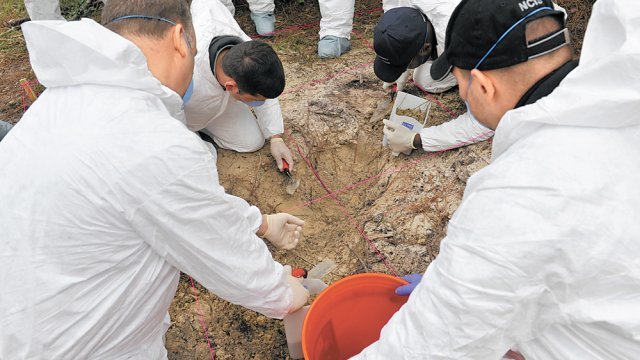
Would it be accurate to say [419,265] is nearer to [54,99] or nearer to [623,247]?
[623,247]

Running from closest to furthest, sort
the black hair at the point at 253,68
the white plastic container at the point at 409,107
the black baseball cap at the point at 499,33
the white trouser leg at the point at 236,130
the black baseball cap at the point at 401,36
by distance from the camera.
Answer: the black baseball cap at the point at 499,33
the black hair at the point at 253,68
the black baseball cap at the point at 401,36
the white plastic container at the point at 409,107
the white trouser leg at the point at 236,130

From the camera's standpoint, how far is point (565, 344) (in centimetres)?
94

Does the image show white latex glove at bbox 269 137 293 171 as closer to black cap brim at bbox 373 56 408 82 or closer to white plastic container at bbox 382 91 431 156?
white plastic container at bbox 382 91 431 156

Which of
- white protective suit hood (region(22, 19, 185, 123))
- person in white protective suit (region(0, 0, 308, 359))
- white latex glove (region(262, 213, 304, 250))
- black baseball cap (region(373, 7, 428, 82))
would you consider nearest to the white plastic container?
black baseball cap (region(373, 7, 428, 82))

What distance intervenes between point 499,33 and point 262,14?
334 centimetres

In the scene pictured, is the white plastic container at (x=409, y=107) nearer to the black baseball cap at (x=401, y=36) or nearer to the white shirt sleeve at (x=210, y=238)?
the black baseball cap at (x=401, y=36)

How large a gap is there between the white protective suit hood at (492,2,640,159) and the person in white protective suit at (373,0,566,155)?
1.48 meters

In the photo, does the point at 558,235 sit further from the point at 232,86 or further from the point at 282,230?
the point at 232,86

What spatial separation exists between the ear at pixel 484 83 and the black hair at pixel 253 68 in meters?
1.25

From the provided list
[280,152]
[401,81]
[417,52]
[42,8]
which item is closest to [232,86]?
[280,152]

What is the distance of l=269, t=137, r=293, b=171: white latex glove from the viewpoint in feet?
8.95

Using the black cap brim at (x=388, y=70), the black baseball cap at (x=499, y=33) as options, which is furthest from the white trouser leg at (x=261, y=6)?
the black baseball cap at (x=499, y=33)

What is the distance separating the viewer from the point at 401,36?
7.60ft

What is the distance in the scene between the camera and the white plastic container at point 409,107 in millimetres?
2641
